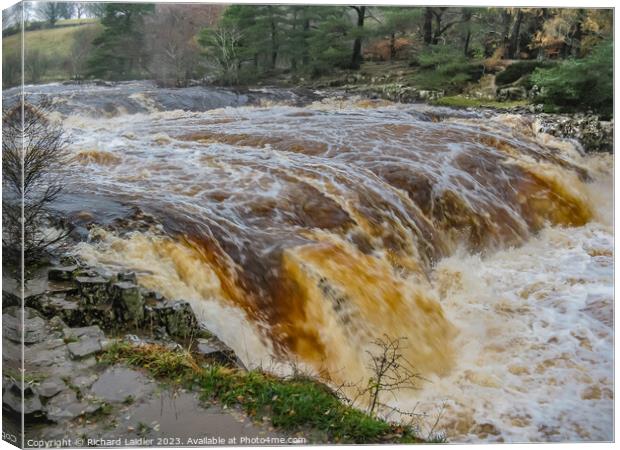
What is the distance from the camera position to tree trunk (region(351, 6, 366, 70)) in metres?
6.00

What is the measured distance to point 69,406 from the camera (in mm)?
5117

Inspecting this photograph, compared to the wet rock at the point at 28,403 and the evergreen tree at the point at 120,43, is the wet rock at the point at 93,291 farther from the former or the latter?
the evergreen tree at the point at 120,43

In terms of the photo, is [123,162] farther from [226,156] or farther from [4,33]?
[4,33]

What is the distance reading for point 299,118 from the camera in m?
6.30

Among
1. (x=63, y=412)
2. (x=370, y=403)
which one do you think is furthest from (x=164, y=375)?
(x=370, y=403)

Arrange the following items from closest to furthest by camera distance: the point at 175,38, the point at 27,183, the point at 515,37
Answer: the point at 27,183 → the point at 175,38 → the point at 515,37

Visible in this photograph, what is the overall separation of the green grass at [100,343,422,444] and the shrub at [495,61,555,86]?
9.59ft

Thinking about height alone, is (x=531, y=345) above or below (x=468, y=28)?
below

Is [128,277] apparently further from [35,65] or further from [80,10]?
[80,10]

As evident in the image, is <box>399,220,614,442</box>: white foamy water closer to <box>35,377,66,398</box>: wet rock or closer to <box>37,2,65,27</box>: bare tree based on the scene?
<box>35,377,66,398</box>: wet rock

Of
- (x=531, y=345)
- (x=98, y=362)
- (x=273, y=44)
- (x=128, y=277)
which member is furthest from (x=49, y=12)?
(x=531, y=345)

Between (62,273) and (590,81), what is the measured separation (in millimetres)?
4282

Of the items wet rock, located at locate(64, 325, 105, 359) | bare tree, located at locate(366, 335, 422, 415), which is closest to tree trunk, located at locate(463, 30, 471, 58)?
bare tree, located at locate(366, 335, 422, 415)

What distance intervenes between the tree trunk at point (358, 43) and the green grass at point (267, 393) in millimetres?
2564
